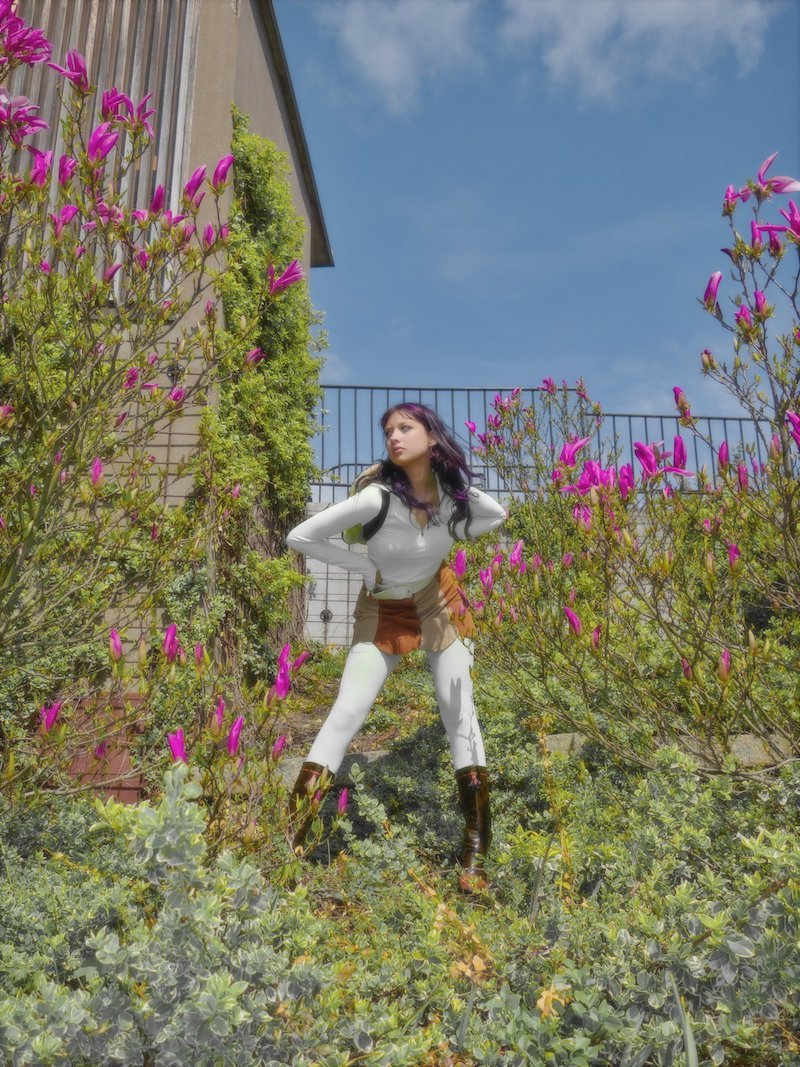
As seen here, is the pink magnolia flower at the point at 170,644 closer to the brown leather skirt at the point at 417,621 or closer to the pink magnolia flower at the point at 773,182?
the brown leather skirt at the point at 417,621

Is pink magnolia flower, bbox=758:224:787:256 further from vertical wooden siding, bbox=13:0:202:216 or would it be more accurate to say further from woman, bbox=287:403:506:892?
vertical wooden siding, bbox=13:0:202:216

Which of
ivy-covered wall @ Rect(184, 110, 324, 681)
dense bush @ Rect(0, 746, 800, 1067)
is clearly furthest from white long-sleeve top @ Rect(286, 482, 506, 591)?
dense bush @ Rect(0, 746, 800, 1067)

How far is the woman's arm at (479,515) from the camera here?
391 centimetres

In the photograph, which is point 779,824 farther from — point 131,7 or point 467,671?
point 131,7

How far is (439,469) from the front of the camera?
3910 mm

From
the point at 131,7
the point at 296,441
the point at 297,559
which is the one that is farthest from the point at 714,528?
the point at 131,7

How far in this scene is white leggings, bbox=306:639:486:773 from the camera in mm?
3605

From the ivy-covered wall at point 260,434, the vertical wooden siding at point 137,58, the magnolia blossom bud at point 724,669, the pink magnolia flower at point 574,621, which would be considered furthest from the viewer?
the vertical wooden siding at point 137,58

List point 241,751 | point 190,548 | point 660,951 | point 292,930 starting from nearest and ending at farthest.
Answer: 1. point 660,951
2. point 292,930
3. point 241,751
4. point 190,548

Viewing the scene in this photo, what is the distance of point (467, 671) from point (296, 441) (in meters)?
3.47

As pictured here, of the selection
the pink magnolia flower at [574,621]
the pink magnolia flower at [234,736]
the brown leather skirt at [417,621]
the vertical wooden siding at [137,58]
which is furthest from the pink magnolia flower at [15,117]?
the vertical wooden siding at [137,58]

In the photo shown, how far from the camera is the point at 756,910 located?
1845 millimetres

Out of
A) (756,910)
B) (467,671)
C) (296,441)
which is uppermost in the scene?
(296,441)

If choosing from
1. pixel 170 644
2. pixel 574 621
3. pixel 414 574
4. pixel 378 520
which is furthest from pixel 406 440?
pixel 170 644
